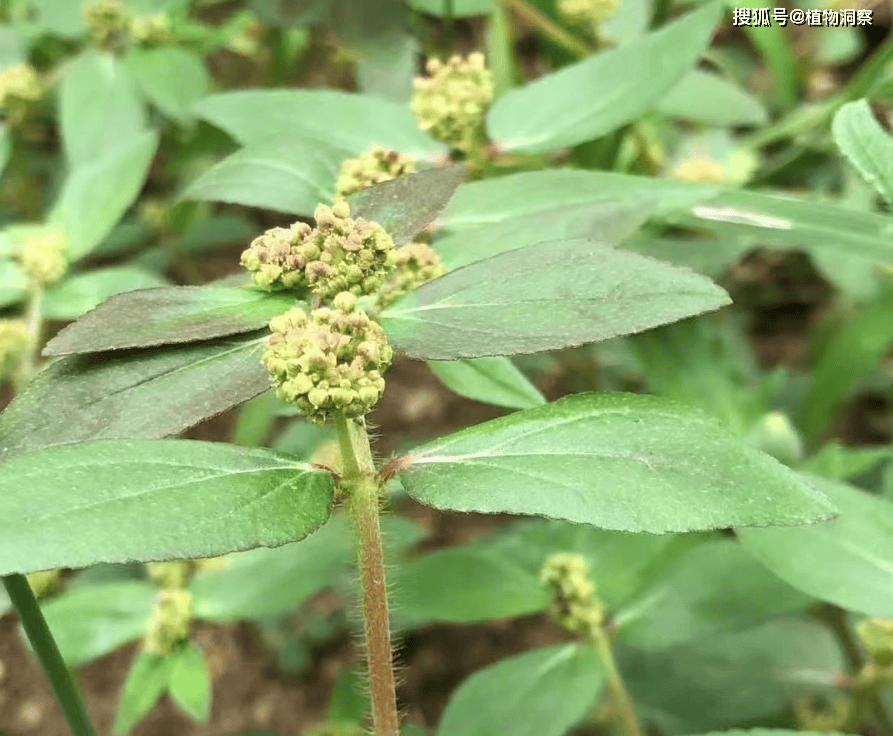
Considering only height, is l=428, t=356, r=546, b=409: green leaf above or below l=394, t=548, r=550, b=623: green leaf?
above

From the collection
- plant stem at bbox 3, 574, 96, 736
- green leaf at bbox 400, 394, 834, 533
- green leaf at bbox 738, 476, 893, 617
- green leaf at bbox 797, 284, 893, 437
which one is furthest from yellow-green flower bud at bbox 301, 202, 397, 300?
green leaf at bbox 797, 284, 893, 437

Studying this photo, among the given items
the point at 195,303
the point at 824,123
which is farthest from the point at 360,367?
the point at 824,123

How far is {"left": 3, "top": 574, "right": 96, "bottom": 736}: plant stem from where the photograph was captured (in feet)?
1.89

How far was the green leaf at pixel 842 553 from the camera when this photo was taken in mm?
744

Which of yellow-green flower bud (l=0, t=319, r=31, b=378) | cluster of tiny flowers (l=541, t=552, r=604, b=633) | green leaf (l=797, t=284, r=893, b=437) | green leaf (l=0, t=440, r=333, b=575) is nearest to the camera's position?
green leaf (l=0, t=440, r=333, b=575)

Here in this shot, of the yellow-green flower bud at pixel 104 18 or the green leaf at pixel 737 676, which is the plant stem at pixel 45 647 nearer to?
the green leaf at pixel 737 676

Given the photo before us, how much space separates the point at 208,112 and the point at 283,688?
3.02 feet

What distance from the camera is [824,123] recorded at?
130cm

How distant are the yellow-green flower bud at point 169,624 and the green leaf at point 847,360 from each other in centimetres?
82

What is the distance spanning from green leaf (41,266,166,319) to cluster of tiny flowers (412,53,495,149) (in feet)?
1.07

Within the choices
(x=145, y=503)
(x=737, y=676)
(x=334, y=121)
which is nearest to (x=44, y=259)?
(x=334, y=121)

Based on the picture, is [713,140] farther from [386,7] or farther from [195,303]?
[195,303]

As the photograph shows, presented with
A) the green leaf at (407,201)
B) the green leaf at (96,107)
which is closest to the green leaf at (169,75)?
the green leaf at (96,107)

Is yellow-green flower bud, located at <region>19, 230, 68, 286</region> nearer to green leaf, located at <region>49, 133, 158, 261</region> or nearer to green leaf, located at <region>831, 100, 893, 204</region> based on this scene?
green leaf, located at <region>49, 133, 158, 261</region>
